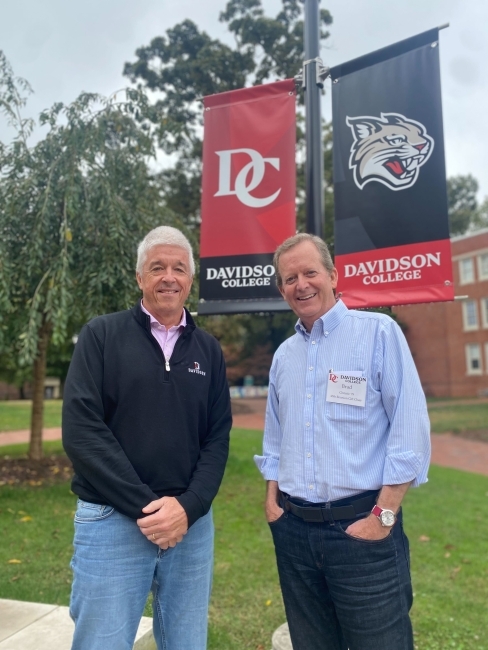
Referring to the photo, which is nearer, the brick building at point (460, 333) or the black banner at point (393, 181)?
A: the black banner at point (393, 181)

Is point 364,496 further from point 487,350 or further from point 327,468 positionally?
point 487,350

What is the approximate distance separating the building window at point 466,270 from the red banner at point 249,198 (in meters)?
30.9

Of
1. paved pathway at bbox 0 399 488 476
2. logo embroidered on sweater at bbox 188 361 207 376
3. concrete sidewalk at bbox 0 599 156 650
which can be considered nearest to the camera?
logo embroidered on sweater at bbox 188 361 207 376

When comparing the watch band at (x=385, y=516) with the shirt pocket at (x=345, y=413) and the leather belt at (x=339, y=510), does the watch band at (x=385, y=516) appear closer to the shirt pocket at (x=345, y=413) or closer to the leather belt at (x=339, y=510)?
the leather belt at (x=339, y=510)

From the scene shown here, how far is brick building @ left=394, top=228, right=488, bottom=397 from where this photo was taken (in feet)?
102

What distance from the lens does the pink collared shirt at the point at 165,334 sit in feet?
7.26

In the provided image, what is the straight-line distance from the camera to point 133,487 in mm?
1918

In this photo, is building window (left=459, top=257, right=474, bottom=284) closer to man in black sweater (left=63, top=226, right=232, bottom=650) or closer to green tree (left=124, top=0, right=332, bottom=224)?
green tree (left=124, top=0, right=332, bottom=224)

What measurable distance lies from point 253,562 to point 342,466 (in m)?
3.29

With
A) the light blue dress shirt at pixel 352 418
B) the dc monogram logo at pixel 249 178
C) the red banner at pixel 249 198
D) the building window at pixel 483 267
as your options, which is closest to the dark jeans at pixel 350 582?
the light blue dress shirt at pixel 352 418

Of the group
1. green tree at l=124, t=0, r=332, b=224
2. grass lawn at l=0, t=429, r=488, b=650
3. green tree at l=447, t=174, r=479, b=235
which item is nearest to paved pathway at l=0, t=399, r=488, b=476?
grass lawn at l=0, t=429, r=488, b=650

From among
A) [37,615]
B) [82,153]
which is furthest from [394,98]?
[82,153]

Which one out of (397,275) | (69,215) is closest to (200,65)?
(69,215)

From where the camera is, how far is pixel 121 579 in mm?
1961
